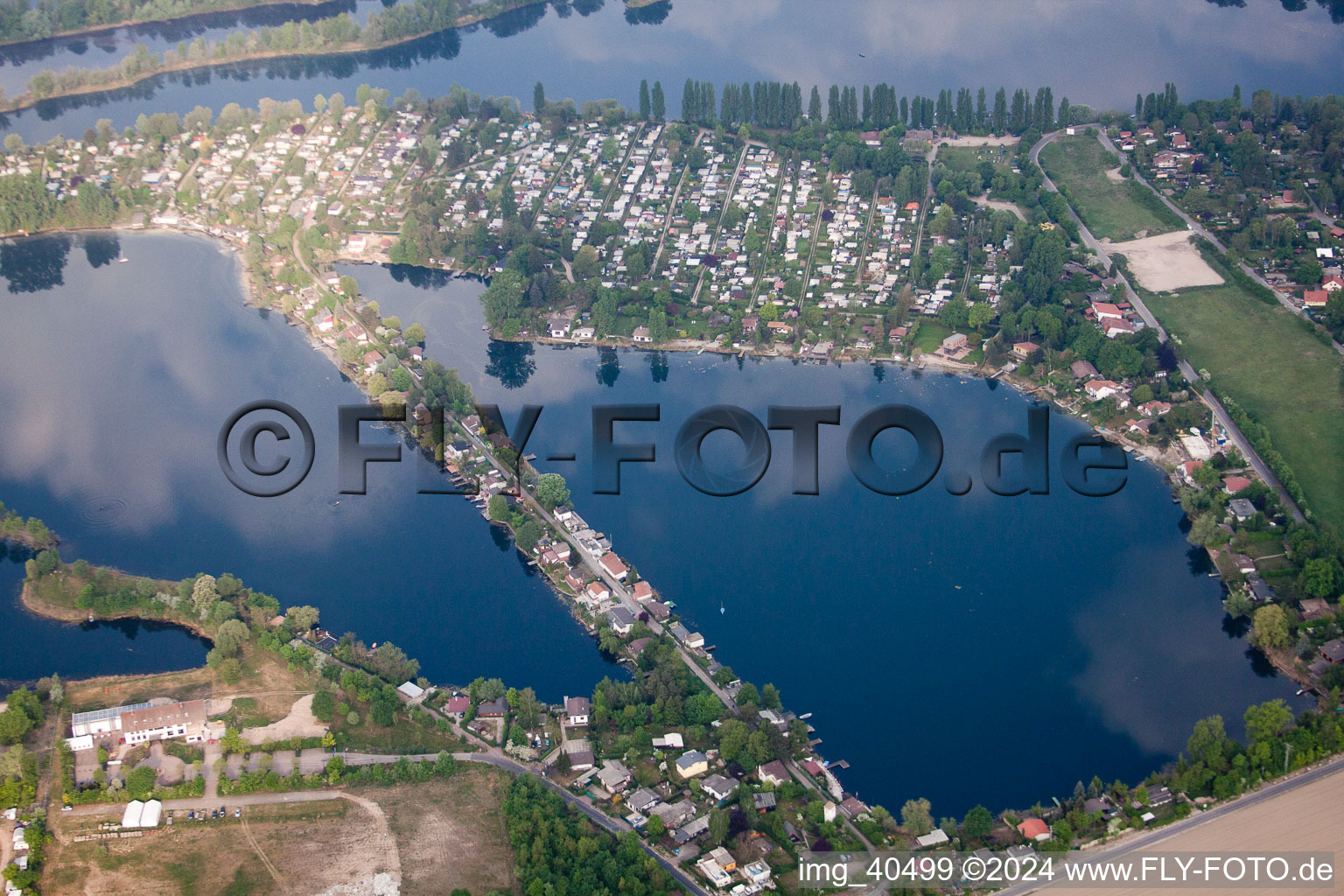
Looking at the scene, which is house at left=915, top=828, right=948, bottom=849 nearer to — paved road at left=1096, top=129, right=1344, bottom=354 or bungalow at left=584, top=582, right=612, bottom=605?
bungalow at left=584, top=582, right=612, bottom=605

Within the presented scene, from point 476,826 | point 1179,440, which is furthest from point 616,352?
point 476,826

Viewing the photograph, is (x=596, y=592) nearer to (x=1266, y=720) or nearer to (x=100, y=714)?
(x=100, y=714)

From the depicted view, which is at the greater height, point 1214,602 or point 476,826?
point 1214,602

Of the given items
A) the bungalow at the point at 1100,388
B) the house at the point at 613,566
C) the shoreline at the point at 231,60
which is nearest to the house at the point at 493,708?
the house at the point at 613,566

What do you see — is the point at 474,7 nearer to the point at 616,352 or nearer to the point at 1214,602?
the point at 616,352

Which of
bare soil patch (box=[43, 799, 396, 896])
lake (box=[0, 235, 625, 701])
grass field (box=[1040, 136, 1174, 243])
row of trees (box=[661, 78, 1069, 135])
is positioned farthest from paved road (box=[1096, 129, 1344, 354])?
bare soil patch (box=[43, 799, 396, 896])
